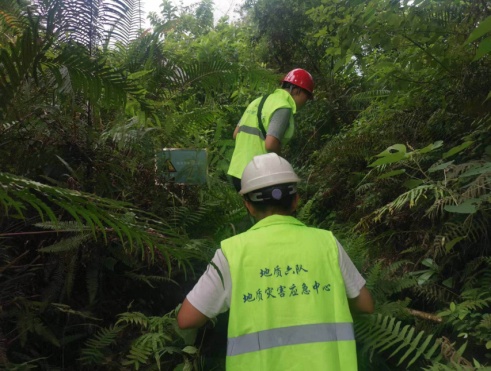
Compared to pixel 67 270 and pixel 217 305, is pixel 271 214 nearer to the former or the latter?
pixel 217 305

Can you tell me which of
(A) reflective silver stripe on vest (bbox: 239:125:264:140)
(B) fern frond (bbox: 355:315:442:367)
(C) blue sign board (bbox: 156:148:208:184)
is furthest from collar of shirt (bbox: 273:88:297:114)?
(B) fern frond (bbox: 355:315:442:367)

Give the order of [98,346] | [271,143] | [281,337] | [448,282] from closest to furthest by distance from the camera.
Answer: [281,337]
[98,346]
[448,282]
[271,143]

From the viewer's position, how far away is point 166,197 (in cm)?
382

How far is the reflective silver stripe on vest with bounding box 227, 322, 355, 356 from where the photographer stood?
6.07 feet

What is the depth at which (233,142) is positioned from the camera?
5.57 metres

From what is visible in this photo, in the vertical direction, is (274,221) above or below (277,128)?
below

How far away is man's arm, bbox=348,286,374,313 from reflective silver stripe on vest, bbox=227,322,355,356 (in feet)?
0.91

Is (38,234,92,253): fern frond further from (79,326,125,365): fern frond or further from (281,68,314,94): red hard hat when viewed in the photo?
(281,68,314,94): red hard hat

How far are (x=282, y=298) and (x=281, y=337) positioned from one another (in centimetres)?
14

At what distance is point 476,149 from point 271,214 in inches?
106

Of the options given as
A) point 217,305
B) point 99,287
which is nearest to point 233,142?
point 99,287

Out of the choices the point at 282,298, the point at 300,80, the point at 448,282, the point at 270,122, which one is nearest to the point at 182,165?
the point at 270,122

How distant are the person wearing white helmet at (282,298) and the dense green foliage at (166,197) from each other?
0.20 metres

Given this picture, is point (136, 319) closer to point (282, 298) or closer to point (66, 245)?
point (66, 245)
